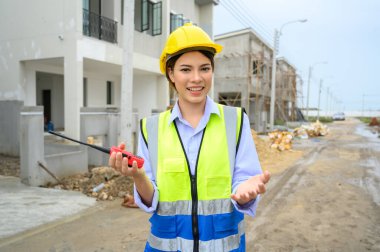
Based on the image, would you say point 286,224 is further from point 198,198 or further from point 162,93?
point 162,93

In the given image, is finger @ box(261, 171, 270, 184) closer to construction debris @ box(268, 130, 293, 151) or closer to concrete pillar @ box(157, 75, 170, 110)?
construction debris @ box(268, 130, 293, 151)

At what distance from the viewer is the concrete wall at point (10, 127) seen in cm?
955

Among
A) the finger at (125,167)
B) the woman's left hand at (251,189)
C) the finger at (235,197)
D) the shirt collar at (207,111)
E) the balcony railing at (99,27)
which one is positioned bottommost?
the finger at (235,197)

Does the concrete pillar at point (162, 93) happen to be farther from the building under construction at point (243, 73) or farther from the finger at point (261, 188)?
the finger at point (261, 188)

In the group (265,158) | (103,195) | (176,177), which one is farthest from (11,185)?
(265,158)

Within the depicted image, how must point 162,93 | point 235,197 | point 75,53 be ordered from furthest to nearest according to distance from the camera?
1. point 162,93
2. point 75,53
3. point 235,197

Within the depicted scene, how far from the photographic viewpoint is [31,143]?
19.4 ft

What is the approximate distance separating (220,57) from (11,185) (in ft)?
77.4

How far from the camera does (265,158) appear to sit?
1122 cm

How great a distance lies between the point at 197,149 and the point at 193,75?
40 cm

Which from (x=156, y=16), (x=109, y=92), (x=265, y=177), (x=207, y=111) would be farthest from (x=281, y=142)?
(x=265, y=177)

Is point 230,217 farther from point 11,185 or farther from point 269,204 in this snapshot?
point 11,185

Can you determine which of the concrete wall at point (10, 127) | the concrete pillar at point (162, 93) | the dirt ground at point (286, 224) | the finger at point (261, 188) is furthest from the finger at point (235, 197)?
the concrete pillar at point (162, 93)

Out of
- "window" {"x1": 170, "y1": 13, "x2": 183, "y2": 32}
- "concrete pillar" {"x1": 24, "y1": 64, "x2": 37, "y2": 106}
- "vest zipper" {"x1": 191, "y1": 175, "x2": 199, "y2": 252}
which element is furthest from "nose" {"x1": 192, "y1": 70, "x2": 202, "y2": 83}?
"window" {"x1": 170, "y1": 13, "x2": 183, "y2": 32}
